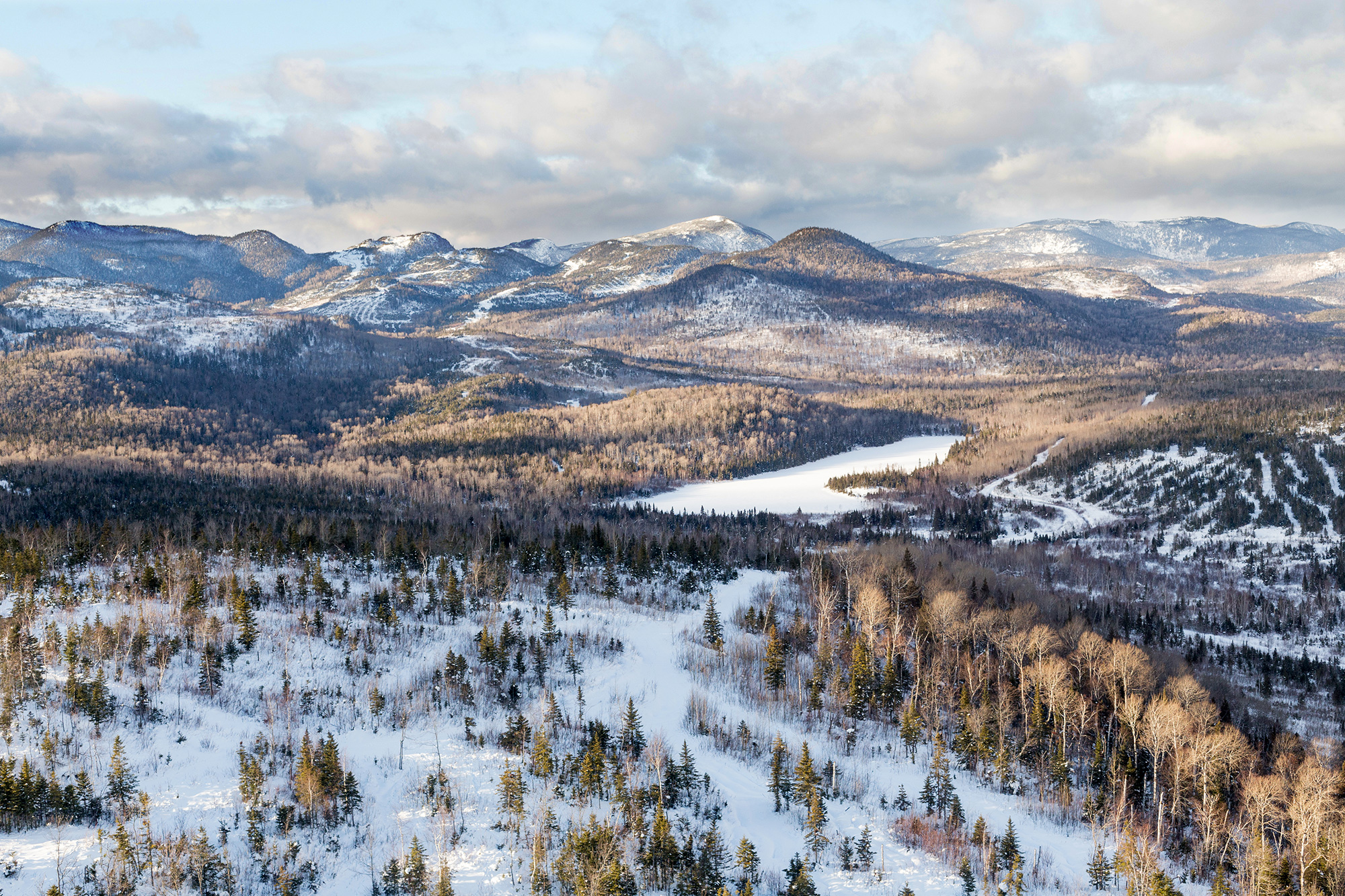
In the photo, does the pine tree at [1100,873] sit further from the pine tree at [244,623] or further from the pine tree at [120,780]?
the pine tree at [244,623]

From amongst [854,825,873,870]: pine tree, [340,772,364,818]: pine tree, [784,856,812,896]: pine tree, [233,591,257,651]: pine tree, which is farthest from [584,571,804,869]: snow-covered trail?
[233,591,257,651]: pine tree

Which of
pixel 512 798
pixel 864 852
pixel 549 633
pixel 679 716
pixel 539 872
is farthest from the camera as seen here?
pixel 549 633

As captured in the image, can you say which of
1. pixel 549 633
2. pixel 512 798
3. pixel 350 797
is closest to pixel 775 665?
pixel 549 633

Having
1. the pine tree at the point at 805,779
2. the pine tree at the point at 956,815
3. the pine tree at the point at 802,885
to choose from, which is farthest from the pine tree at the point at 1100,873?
the pine tree at the point at 805,779

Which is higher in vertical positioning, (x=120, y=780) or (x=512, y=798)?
(x=120, y=780)

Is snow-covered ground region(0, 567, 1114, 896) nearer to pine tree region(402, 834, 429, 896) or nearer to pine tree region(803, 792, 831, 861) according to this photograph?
pine tree region(803, 792, 831, 861)

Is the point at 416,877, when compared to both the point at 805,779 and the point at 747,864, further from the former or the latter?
the point at 805,779

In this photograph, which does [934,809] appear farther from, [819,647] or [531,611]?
[531,611]
